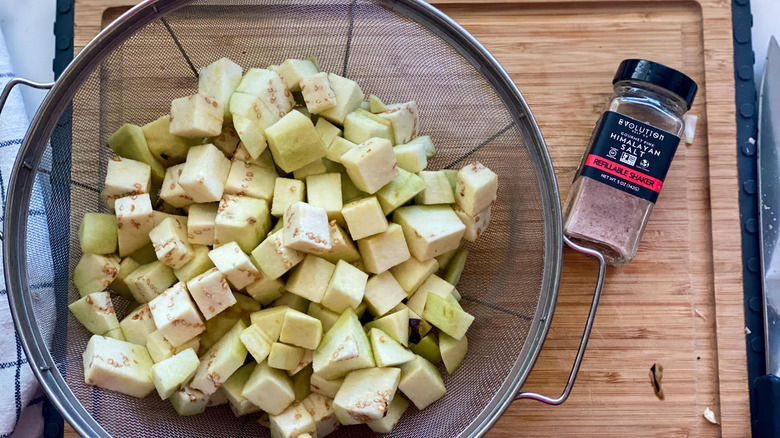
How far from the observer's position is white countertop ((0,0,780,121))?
187 cm

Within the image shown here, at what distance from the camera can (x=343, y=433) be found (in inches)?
66.6

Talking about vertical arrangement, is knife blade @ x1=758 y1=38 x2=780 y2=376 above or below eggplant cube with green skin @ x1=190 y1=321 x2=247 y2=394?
above

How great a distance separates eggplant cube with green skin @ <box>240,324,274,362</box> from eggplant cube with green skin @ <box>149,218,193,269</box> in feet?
0.73

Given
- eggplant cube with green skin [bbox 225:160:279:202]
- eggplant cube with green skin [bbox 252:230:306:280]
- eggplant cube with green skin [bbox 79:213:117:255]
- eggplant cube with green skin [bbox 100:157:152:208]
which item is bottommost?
eggplant cube with green skin [bbox 79:213:117:255]

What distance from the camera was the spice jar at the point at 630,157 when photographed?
1.64 m

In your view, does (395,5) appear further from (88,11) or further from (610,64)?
(88,11)

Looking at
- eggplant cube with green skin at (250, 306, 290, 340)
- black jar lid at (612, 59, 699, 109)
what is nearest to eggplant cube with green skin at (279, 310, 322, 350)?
eggplant cube with green skin at (250, 306, 290, 340)

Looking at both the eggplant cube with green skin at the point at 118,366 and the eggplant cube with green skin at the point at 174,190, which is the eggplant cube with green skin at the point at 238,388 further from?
the eggplant cube with green skin at the point at 174,190

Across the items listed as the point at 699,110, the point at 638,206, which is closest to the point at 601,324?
the point at 638,206

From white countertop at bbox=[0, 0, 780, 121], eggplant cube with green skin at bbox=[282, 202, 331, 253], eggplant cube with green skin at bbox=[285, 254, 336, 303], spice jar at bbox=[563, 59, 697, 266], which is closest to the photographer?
eggplant cube with green skin at bbox=[282, 202, 331, 253]

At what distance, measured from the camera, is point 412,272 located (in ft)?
5.21

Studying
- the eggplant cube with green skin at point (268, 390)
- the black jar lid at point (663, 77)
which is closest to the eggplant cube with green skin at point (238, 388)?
the eggplant cube with green skin at point (268, 390)

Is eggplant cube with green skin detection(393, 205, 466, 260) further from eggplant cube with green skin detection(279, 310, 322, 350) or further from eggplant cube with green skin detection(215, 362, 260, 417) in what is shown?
eggplant cube with green skin detection(215, 362, 260, 417)

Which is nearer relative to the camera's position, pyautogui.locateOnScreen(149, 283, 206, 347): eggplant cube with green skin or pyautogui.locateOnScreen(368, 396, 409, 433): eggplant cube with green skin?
pyautogui.locateOnScreen(149, 283, 206, 347): eggplant cube with green skin
